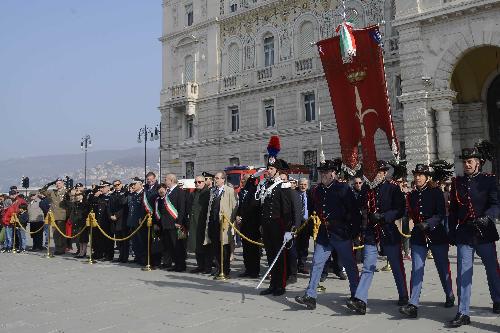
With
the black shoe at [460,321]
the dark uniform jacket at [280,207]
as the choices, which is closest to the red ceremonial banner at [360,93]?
the dark uniform jacket at [280,207]

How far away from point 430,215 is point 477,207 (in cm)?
64

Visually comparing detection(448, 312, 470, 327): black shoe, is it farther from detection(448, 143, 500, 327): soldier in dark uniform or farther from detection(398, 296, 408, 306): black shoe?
detection(398, 296, 408, 306): black shoe

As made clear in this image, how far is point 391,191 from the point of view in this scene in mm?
6543

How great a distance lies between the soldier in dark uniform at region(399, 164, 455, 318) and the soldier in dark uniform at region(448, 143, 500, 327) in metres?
0.28

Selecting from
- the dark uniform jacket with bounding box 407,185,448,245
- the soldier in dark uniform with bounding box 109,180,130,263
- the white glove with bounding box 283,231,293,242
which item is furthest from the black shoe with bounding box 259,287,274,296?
the soldier in dark uniform with bounding box 109,180,130,263

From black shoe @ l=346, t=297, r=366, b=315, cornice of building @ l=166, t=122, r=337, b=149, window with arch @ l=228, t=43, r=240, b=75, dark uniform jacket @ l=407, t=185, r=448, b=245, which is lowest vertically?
black shoe @ l=346, t=297, r=366, b=315

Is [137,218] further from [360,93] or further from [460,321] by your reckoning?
[360,93]

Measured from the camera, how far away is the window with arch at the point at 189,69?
32906 millimetres

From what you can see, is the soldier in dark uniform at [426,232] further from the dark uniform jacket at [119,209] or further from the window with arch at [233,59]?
the window with arch at [233,59]

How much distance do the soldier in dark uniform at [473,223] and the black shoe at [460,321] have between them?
37 millimetres

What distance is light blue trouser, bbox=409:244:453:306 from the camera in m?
6.09

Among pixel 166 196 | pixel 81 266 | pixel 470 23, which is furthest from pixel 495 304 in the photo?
pixel 470 23

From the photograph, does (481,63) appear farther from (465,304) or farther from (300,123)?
(465,304)

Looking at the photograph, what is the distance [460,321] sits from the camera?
18.0ft
